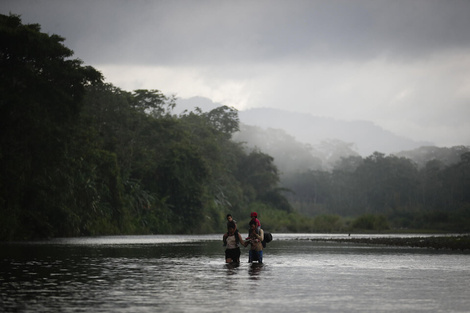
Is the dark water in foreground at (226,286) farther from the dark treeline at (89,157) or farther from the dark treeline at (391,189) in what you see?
the dark treeline at (391,189)

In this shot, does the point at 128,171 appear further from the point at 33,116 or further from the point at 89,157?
the point at 33,116

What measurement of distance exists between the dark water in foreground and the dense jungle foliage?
78.2 feet

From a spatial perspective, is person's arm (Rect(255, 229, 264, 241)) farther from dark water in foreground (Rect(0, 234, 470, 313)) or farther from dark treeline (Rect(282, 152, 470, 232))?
dark treeline (Rect(282, 152, 470, 232))

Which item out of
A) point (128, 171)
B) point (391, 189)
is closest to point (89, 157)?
point (128, 171)

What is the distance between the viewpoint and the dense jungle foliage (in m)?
49.2

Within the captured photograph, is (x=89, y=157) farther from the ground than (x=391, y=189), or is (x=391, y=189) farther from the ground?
(x=391, y=189)

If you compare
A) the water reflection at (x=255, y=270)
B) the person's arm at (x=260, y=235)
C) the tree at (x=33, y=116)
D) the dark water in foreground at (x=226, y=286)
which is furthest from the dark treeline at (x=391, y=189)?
the dark water in foreground at (x=226, y=286)

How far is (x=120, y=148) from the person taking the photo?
7869 centimetres

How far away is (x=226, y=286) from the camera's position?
1791 cm

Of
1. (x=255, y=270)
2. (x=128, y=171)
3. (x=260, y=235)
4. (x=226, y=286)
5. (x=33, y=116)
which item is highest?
(x=33, y=116)

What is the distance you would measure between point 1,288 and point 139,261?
11094 mm

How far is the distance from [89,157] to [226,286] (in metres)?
47.4

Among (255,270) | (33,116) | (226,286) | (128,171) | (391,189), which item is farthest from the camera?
(391,189)

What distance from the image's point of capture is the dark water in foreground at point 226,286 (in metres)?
14.1
